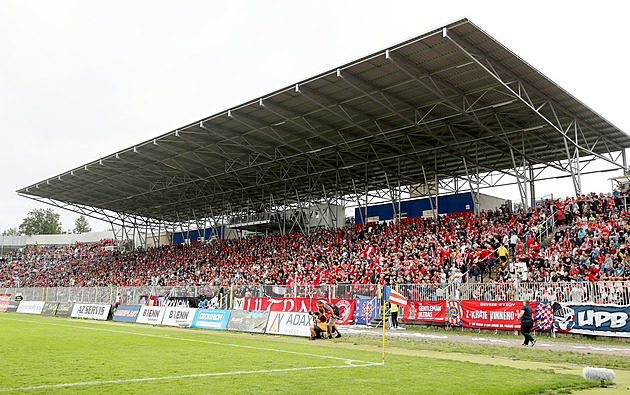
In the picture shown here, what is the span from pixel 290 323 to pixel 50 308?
76.7ft

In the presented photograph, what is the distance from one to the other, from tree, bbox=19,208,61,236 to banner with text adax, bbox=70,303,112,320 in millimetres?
100119

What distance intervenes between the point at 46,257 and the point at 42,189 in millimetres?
26402

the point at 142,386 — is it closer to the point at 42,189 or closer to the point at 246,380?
the point at 246,380

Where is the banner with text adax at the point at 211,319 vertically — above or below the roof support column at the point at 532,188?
below

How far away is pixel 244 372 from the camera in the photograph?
10.3 meters

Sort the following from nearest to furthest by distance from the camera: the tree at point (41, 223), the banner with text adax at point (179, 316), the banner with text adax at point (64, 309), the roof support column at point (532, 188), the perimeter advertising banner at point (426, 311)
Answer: the perimeter advertising banner at point (426, 311) < the banner with text adax at point (179, 316) < the banner with text adax at point (64, 309) < the roof support column at point (532, 188) < the tree at point (41, 223)

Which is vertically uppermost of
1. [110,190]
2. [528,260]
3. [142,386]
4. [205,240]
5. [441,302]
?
[110,190]

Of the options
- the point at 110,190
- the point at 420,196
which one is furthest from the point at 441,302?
the point at 110,190

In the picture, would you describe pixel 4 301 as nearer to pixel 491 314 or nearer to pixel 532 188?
pixel 491 314

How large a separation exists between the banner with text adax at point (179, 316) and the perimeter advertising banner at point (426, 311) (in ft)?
34.2

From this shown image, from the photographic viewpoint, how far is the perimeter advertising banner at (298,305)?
85.8ft

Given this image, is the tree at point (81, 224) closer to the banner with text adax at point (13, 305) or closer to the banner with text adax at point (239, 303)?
the banner with text adax at point (13, 305)

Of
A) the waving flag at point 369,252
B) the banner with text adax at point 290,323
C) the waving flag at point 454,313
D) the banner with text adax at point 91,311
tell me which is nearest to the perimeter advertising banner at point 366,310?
the waving flag at point 454,313

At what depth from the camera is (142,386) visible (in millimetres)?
8461
